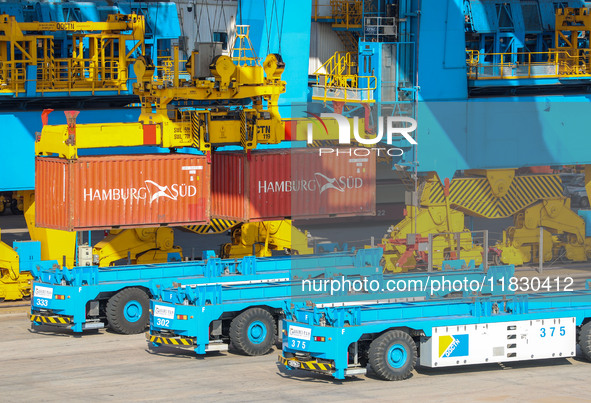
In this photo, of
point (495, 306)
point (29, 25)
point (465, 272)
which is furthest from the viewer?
point (29, 25)

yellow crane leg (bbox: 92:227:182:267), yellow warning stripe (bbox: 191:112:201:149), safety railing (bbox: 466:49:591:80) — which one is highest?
safety railing (bbox: 466:49:591:80)

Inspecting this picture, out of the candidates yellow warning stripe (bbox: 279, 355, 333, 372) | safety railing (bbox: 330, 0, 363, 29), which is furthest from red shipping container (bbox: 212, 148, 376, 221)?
safety railing (bbox: 330, 0, 363, 29)

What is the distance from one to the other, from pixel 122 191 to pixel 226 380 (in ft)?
27.3

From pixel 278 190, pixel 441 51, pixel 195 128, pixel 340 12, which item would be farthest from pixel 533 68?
pixel 195 128

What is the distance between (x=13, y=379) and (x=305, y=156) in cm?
712

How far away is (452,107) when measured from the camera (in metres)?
33.7

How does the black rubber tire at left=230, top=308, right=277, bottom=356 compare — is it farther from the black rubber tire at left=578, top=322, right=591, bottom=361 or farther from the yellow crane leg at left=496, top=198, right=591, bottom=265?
the yellow crane leg at left=496, top=198, right=591, bottom=265

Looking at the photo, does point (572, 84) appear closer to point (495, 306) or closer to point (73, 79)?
point (73, 79)

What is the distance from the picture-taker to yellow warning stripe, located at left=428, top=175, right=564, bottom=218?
3075 cm

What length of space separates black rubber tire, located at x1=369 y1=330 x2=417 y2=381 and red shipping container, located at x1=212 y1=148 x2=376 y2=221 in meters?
6.24

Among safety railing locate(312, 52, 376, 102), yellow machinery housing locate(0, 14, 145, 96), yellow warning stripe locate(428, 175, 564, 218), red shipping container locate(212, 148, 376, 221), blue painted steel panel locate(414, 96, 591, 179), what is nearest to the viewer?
red shipping container locate(212, 148, 376, 221)

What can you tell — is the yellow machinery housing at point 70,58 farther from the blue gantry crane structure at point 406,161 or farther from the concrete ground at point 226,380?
the concrete ground at point 226,380

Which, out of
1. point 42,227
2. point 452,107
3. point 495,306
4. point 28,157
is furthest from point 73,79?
point 495,306

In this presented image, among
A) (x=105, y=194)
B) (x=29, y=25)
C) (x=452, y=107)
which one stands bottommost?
(x=105, y=194)
